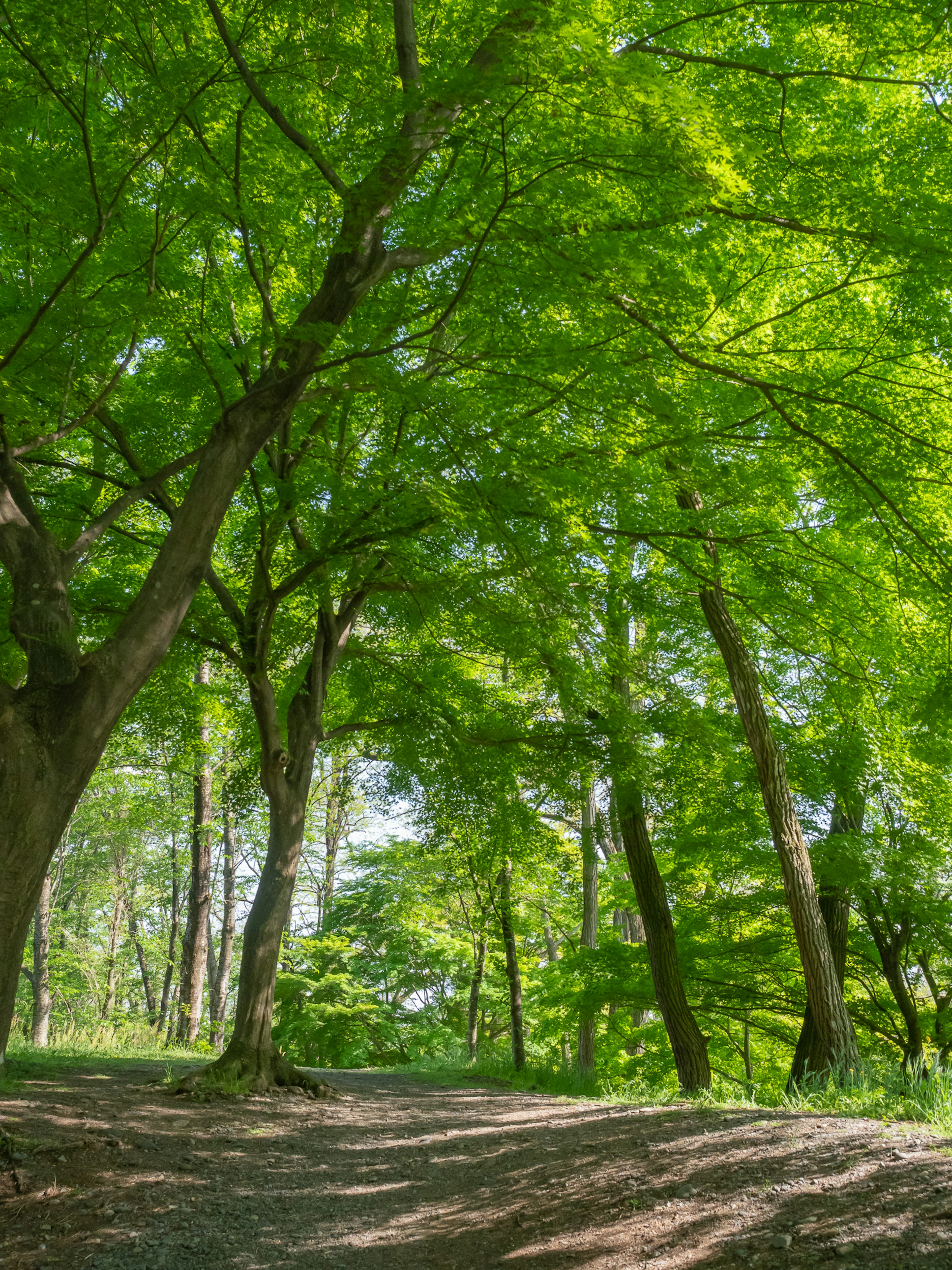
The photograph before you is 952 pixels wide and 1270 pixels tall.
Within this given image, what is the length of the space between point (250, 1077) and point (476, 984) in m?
9.09

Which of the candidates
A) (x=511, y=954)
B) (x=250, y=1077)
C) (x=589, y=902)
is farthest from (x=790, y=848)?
(x=589, y=902)

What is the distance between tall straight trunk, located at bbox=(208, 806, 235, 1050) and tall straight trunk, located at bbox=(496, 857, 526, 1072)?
832 cm

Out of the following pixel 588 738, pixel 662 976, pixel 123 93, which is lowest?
pixel 662 976

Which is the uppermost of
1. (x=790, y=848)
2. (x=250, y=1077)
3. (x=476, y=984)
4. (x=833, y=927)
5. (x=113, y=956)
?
(x=790, y=848)

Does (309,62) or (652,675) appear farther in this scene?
(652,675)

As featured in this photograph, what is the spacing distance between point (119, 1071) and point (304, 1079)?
207 centimetres

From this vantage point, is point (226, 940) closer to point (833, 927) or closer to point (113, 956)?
point (113, 956)

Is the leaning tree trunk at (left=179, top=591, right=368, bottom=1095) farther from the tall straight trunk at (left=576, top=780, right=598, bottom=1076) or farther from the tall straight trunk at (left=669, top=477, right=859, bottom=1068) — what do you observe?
the tall straight trunk at (left=669, top=477, right=859, bottom=1068)

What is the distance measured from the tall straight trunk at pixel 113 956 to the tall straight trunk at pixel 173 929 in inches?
74.8

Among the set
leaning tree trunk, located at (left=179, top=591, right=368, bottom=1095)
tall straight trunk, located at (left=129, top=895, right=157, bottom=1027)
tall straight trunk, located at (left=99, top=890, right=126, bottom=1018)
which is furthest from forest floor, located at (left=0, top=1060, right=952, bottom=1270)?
tall straight trunk, located at (left=129, top=895, right=157, bottom=1027)

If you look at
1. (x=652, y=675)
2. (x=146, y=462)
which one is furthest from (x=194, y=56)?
(x=652, y=675)

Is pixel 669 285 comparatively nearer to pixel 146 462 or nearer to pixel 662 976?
pixel 146 462

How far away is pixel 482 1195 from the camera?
4.50 m

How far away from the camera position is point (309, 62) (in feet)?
19.5
